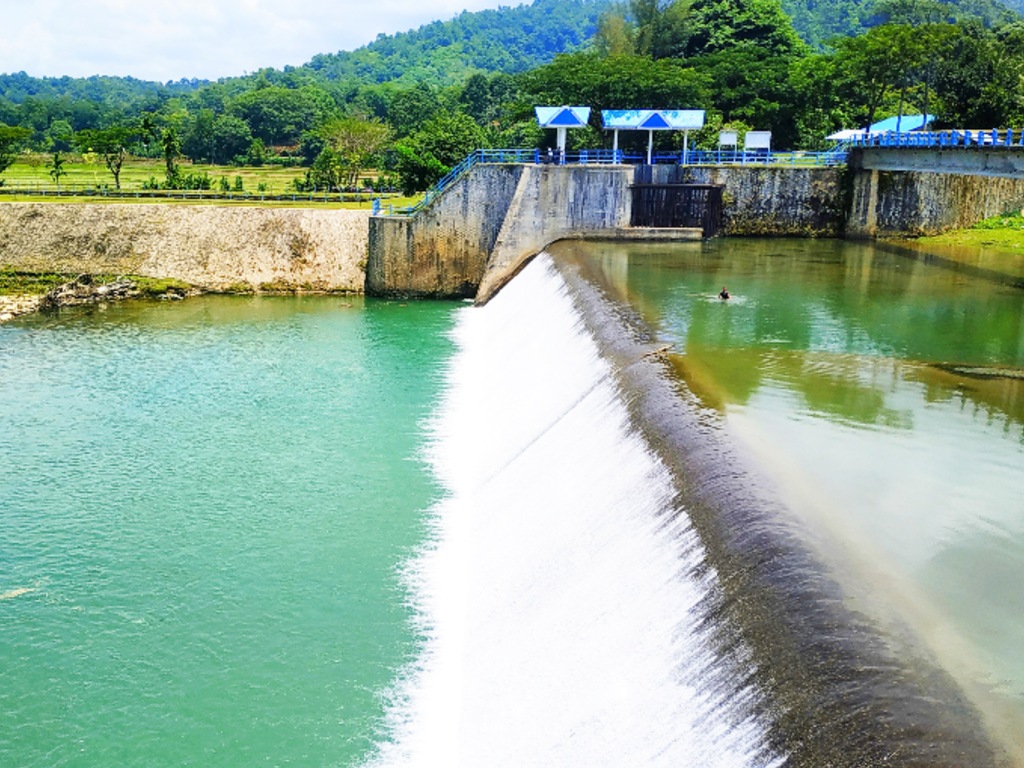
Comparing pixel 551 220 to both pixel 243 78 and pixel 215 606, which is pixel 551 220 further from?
pixel 243 78

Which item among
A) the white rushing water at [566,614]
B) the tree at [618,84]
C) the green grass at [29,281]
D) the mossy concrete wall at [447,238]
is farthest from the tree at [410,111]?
the white rushing water at [566,614]

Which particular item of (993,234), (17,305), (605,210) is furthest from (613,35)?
(17,305)

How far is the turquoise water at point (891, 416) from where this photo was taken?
9195 millimetres

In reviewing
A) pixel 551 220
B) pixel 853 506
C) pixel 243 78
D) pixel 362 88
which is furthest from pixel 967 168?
pixel 243 78

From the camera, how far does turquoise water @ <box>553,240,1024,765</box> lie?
9.20 meters

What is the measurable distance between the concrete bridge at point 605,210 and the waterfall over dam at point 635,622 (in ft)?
56.1

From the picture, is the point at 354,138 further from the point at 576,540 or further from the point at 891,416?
the point at 576,540

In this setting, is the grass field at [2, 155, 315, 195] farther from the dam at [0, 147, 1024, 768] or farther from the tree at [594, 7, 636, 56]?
the dam at [0, 147, 1024, 768]

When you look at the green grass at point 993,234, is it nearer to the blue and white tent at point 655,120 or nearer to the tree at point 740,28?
the blue and white tent at point 655,120

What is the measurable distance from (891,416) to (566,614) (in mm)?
6247

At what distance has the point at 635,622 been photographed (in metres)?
10.6

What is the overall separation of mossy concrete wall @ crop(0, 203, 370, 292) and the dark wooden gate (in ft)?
33.2

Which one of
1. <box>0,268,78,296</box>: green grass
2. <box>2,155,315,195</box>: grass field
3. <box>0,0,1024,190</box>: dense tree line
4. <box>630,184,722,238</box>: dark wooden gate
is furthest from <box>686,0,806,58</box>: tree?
<box>0,268,78,296</box>: green grass

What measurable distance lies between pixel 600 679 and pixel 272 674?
169 inches
